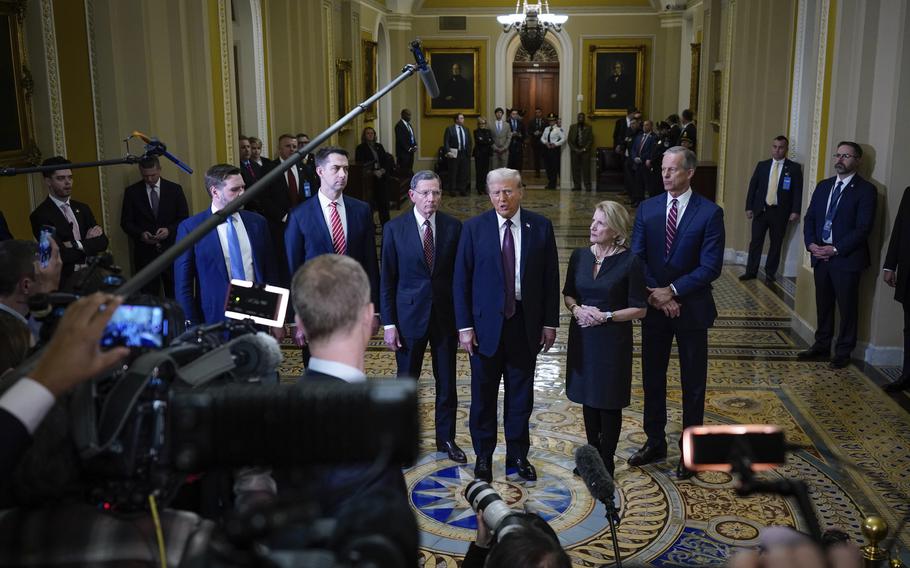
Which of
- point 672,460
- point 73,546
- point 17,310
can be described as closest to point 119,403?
point 73,546

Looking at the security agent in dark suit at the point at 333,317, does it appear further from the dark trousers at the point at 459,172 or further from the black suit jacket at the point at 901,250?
the dark trousers at the point at 459,172

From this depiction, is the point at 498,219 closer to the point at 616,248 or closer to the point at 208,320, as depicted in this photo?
the point at 616,248

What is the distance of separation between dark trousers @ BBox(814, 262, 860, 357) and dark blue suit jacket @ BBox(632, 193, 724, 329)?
8.01 ft

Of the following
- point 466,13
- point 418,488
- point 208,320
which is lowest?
point 418,488

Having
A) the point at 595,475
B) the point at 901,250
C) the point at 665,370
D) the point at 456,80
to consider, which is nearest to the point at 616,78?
the point at 456,80

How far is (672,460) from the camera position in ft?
17.1

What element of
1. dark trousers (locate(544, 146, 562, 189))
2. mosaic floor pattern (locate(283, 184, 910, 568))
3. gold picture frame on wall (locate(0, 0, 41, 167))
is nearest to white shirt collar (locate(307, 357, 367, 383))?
mosaic floor pattern (locate(283, 184, 910, 568))

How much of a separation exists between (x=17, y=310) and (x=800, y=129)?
29.5 feet

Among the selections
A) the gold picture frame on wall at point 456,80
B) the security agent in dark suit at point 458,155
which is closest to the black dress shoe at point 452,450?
the security agent in dark suit at point 458,155

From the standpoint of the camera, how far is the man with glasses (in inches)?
265

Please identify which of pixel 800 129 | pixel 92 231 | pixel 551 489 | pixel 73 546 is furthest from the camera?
pixel 800 129

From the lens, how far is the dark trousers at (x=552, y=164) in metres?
20.0

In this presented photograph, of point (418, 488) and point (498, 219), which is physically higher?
point (498, 219)

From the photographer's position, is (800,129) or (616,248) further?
(800,129)
